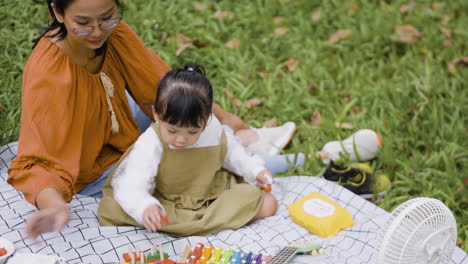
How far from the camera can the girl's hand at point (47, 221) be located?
6.11 feet

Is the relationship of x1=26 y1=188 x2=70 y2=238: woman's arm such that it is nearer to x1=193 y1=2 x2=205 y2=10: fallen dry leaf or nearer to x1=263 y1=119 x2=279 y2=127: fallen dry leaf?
x1=263 y1=119 x2=279 y2=127: fallen dry leaf

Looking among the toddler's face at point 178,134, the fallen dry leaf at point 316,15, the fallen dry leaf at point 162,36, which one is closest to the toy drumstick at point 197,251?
the toddler's face at point 178,134

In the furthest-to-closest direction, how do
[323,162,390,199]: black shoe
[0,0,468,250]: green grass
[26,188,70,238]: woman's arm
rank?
[0,0,468,250]: green grass, [323,162,390,199]: black shoe, [26,188,70,238]: woman's arm

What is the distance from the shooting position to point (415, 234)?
193 cm

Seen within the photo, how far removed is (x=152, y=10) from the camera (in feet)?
14.0

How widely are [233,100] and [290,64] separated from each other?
2.02 ft

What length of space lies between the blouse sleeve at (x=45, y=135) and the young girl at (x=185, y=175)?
24cm

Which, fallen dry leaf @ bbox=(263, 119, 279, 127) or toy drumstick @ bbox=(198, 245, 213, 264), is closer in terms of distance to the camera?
toy drumstick @ bbox=(198, 245, 213, 264)

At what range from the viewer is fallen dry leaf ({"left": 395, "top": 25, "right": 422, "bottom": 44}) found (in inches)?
166

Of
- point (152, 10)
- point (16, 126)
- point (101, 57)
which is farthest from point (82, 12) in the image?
point (152, 10)

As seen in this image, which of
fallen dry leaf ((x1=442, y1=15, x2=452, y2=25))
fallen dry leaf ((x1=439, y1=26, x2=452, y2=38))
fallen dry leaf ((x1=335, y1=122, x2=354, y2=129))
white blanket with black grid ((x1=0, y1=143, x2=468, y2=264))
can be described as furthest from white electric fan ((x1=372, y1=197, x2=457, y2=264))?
fallen dry leaf ((x1=442, y1=15, x2=452, y2=25))

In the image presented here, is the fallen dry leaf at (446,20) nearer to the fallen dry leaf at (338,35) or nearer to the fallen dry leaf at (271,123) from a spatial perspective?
the fallen dry leaf at (338,35)

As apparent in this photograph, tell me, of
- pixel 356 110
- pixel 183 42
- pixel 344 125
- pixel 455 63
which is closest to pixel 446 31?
pixel 455 63

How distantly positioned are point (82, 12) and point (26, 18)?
6.09 ft
